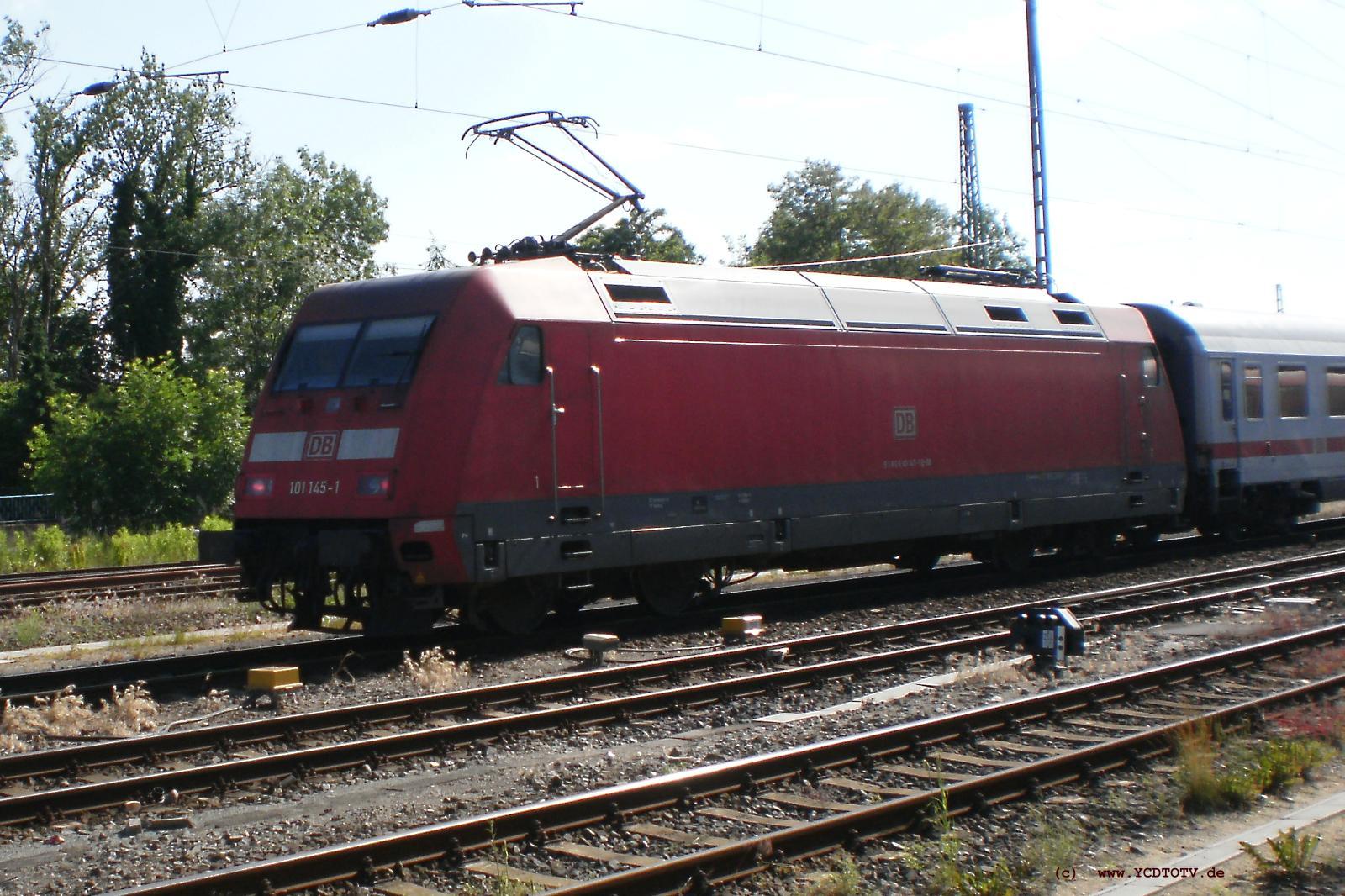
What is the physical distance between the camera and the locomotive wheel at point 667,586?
44.7 ft

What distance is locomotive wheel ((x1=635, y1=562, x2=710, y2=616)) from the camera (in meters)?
13.6

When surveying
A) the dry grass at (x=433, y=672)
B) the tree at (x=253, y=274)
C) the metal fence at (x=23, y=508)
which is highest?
the tree at (x=253, y=274)

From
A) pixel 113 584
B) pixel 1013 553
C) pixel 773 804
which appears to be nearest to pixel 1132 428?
pixel 1013 553

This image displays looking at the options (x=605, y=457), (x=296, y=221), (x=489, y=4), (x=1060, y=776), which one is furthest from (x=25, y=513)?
(x=1060, y=776)

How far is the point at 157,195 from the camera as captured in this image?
51000mm

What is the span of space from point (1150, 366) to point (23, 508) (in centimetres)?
2921

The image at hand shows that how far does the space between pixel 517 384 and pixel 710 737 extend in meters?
4.01

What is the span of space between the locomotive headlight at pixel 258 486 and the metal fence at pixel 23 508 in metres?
25.4

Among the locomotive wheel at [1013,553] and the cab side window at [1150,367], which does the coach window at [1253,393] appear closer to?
the cab side window at [1150,367]

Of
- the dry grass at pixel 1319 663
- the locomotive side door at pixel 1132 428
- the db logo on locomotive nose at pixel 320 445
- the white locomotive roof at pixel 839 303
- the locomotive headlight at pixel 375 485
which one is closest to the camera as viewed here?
the dry grass at pixel 1319 663

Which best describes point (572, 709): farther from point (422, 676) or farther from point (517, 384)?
point (517, 384)

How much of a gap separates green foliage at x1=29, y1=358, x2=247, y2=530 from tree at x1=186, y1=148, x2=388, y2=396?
1819cm

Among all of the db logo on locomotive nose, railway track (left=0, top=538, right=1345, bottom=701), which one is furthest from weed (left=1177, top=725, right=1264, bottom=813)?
the db logo on locomotive nose

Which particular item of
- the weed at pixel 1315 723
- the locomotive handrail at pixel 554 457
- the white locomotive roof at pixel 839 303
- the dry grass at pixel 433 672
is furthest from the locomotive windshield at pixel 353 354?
the weed at pixel 1315 723
